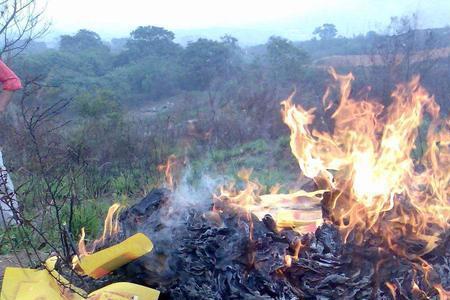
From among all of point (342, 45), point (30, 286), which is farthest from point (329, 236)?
point (342, 45)

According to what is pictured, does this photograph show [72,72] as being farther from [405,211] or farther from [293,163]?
[405,211]

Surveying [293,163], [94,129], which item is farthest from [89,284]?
[94,129]

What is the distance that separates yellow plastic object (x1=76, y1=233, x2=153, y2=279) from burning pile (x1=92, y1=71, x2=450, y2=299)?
9 centimetres

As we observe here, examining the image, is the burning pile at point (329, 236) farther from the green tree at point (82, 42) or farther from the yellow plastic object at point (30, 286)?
the green tree at point (82, 42)

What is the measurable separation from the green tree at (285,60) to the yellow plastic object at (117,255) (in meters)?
18.2

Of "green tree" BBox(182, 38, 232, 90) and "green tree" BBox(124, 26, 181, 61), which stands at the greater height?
"green tree" BBox(124, 26, 181, 61)

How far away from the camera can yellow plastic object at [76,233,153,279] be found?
319cm

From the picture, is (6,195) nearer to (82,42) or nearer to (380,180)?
(380,180)

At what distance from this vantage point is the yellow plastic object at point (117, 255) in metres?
3.19

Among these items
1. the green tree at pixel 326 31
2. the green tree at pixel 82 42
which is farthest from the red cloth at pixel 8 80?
the green tree at pixel 326 31

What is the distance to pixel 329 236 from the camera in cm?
304

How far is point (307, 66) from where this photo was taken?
23453mm

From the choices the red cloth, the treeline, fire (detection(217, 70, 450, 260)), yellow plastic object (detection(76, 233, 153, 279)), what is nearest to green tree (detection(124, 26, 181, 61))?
the treeline

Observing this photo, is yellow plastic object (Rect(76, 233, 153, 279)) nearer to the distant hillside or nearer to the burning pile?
the burning pile
